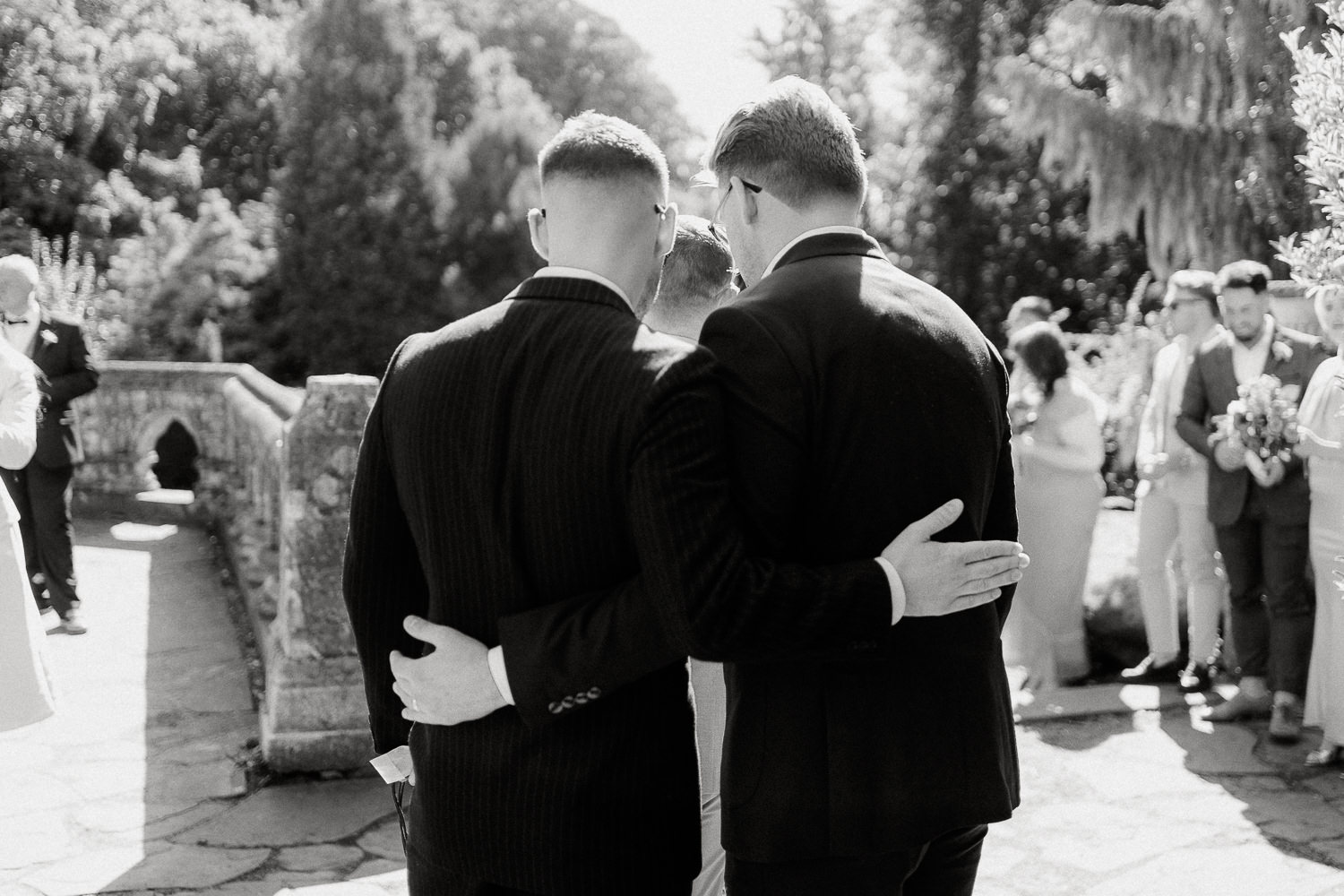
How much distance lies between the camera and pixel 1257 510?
608 centimetres

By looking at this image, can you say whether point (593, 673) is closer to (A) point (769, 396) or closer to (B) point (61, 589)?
(A) point (769, 396)

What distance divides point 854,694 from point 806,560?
24cm

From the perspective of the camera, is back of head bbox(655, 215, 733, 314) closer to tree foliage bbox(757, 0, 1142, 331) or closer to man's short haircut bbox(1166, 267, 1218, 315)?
man's short haircut bbox(1166, 267, 1218, 315)

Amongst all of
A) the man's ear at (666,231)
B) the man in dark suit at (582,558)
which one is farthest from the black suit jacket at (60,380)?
the man's ear at (666,231)

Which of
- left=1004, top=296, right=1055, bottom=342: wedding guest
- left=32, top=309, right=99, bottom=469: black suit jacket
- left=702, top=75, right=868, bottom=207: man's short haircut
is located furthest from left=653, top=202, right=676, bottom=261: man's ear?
left=32, top=309, right=99, bottom=469: black suit jacket

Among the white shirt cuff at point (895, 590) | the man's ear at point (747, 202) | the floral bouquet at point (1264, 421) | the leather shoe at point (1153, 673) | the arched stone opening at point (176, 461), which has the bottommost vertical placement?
the arched stone opening at point (176, 461)

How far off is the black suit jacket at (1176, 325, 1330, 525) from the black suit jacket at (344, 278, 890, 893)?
4443mm

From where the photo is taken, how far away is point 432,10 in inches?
1141

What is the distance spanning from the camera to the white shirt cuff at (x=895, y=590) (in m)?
2.18

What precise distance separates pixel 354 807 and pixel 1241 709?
13.0 ft

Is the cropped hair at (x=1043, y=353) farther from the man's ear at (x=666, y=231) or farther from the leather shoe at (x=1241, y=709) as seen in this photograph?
the man's ear at (x=666, y=231)

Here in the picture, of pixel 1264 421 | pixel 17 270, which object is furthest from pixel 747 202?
pixel 17 270

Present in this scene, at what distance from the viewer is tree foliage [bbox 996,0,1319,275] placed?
1827cm

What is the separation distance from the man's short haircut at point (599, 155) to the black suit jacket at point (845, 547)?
11.4 inches
